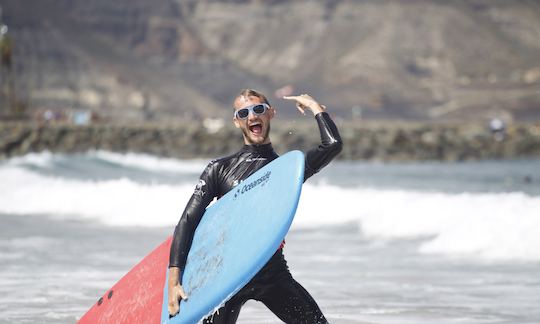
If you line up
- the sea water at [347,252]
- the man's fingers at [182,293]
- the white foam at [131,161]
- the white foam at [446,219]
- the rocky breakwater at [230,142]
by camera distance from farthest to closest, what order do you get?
the rocky breakwater at [230,142] → the white foam at [131,161] → the white foam at [446,219] → the sea water at [347,252] → the man's fingers at [182,293]

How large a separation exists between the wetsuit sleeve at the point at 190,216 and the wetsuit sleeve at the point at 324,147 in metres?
0.42

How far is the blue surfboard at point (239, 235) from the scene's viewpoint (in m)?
4.35

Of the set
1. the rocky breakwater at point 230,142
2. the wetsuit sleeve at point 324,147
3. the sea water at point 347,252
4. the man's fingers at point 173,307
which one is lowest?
the man's fingers at point 173,307

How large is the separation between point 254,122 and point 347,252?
736 cm

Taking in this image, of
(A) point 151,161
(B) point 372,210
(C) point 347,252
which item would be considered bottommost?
(C) point 347,252

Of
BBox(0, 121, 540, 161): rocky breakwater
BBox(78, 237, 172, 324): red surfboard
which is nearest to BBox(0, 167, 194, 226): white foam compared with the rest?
BBox(78, 237, 172, 324): red surfboard

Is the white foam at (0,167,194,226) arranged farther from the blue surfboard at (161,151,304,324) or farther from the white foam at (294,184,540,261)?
the blue surfboard at (161,151,304,324)

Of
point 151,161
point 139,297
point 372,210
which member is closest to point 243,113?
point 139,297

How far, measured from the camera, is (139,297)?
4.88 metres

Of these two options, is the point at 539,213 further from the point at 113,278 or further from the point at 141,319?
the point at 141,319

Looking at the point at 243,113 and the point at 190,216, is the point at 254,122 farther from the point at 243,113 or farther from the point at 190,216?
the point at 190,216

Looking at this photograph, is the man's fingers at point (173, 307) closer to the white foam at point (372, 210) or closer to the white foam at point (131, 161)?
the white foam at point (372, 210)

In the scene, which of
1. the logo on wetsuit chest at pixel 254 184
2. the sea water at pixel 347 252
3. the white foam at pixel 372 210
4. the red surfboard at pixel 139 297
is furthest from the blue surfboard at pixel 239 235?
the white foam at pixel 372 210

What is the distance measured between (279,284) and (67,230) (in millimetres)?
10491
